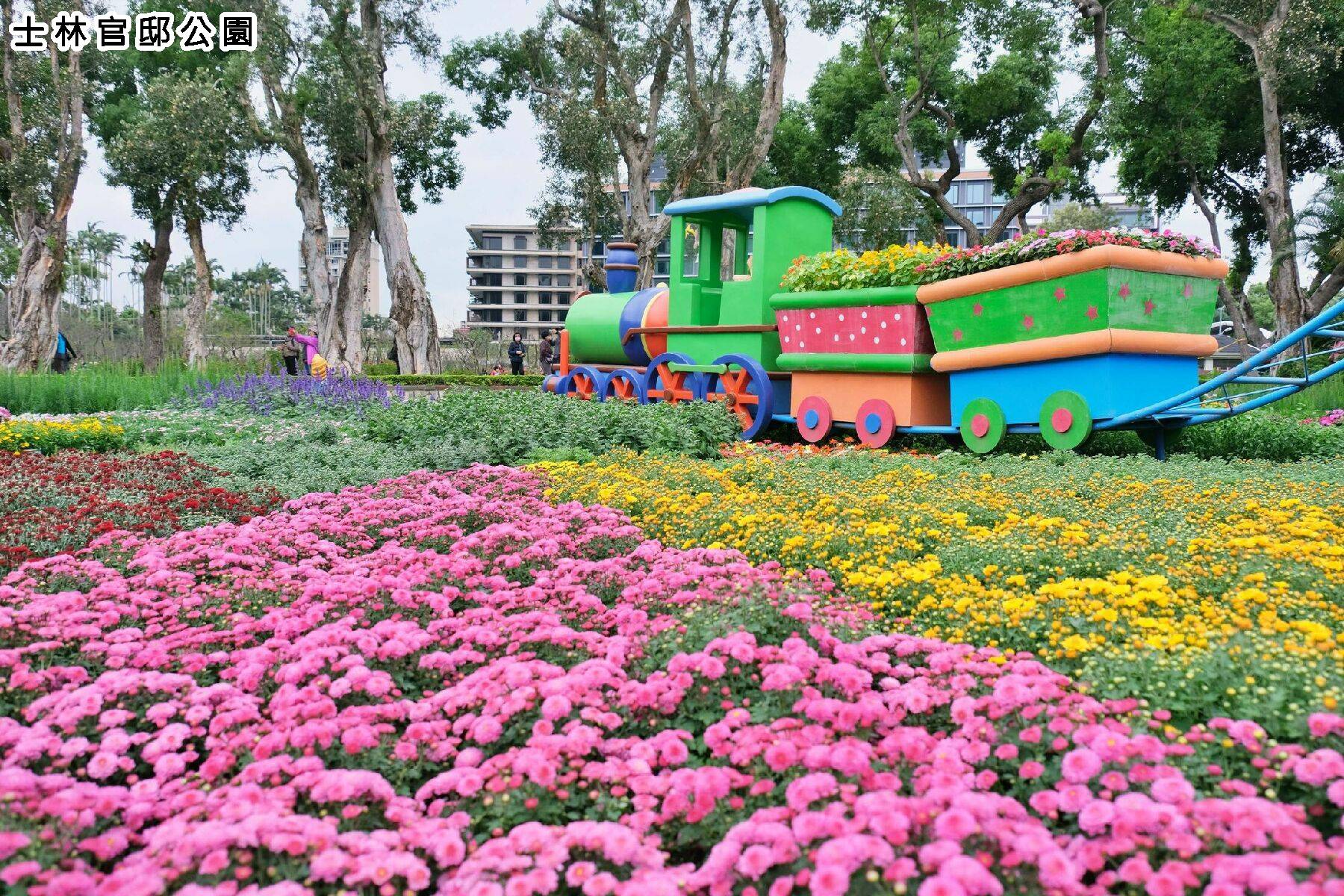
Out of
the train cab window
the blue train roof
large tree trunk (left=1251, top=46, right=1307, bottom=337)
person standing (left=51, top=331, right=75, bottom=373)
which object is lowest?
person standing (left=51, top=331, right=75, bottom=373)

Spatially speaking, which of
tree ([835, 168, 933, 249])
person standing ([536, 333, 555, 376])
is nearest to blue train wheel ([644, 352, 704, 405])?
person standing ([536, 333, 555, 376])

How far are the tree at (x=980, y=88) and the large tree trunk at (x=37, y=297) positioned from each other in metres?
17.8

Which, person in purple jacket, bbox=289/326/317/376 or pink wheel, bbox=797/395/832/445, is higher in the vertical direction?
person in purple jacket, bbox=289/326/317/376

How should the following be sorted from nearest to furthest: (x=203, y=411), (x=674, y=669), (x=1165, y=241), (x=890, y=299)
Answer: (x=674, y=669)
(x=1165, y=241)
(x=890, y=299)
(x=203, y=411)

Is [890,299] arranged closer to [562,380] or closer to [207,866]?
[562,380]

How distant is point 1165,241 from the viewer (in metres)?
7.23

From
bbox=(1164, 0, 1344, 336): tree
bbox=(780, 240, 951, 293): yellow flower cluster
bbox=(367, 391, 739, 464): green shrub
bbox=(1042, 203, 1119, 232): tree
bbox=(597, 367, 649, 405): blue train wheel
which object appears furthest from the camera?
bbox=(1042, 203, 1119, 232): tree

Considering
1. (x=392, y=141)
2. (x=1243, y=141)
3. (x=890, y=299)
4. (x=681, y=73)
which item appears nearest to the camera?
(x=890, y=299)

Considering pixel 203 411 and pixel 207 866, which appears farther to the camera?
pixel 203 411

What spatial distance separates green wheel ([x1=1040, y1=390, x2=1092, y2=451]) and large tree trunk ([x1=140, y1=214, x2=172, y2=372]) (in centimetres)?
2335

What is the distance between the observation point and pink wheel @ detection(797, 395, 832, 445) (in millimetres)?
9164

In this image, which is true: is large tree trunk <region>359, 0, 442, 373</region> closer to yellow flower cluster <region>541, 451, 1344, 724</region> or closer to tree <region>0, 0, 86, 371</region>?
tree <region>0, 0, 86, 371</region>

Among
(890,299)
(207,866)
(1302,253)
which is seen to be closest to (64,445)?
(890,299)

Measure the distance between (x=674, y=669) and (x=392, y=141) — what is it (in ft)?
75.4
